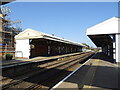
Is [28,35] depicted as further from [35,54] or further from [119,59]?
[119,59]

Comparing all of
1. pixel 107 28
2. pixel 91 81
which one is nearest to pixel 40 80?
pixel 91 81

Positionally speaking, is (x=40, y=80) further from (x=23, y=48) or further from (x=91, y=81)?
(x=23, y=48)

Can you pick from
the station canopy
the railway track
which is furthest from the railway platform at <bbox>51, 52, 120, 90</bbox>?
the station canopy

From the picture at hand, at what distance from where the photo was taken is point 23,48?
2139 centimetres

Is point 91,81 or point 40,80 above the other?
point 91,81

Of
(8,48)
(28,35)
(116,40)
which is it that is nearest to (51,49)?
(28,35)

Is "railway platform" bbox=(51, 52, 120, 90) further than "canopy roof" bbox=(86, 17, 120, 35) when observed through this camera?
No

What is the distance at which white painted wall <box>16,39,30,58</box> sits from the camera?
20734mm

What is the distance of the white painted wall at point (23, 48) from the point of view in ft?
68.0

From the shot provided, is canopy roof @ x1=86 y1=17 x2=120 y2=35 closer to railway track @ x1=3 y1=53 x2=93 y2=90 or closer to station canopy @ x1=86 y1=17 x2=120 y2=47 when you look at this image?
station canopy @ x1=86 y1=17 x2=120 y2=47

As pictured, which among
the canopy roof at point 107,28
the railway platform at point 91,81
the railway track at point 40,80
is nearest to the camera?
the railway platform at point 91,81

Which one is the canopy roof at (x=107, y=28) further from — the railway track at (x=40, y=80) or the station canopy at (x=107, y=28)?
the railway track at (x=40, y=80)

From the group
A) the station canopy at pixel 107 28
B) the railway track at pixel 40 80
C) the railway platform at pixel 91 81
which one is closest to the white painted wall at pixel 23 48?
the railway track at pixel 40 80

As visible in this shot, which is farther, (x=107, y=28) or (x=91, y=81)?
(x=107, y=28)
